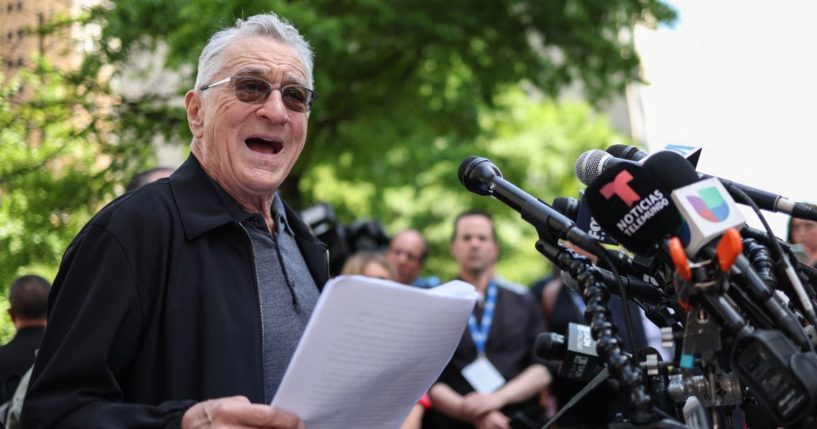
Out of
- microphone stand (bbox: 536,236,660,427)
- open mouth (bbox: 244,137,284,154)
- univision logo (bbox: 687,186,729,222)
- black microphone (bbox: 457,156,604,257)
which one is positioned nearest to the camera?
microphone stand (bbox: 536,236,660,427)

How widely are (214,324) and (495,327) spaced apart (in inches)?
153

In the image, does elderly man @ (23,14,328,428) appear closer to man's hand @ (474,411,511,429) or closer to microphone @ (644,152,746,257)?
microphone @ (644,152,746,257)

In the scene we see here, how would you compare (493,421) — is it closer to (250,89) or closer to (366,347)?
(250,89)

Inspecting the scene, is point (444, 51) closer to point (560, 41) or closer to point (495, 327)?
point (560, 41)

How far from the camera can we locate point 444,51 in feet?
32.4

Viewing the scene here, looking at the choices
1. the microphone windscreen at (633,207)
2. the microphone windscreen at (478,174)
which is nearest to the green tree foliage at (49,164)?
the microphone windscreen at (478,174)

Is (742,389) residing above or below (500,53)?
below

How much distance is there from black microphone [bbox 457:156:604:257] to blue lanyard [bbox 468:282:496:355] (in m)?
3.76

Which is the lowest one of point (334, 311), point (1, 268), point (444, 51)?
point (1, 268)

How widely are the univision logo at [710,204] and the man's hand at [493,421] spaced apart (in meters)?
3.93

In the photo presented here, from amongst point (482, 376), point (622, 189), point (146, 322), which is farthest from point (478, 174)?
point (482, 376)

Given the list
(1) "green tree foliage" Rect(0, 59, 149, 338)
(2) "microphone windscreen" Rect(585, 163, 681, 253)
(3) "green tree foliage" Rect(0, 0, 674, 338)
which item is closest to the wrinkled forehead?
(2) "microphone windscreen" Rect(585, 163, 681, 253)

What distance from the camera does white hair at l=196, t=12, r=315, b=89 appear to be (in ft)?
9.92

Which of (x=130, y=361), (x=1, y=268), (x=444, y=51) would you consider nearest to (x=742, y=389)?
(x=130, y=361)
